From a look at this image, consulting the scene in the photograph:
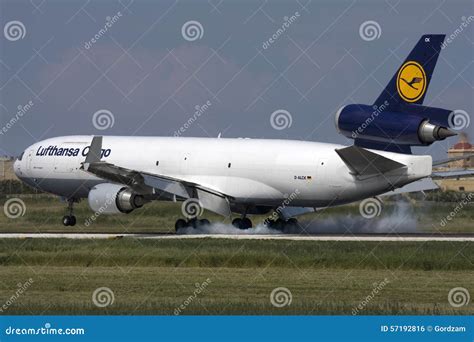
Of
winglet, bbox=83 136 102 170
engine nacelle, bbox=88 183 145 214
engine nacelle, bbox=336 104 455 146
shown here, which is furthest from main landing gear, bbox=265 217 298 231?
winglet, bbox=83 136 102 170

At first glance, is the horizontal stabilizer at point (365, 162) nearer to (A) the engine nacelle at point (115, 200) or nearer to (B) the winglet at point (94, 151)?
(A) the engine nacelle at point (115, 200)

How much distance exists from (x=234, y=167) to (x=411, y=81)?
868 centimetres

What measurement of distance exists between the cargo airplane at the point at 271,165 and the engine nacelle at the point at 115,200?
1.6 inches

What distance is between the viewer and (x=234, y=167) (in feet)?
162

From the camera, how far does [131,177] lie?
47.5 metres

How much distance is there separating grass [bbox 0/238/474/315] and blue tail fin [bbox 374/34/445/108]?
8.71 metres

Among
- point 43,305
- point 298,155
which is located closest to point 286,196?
point 298,155

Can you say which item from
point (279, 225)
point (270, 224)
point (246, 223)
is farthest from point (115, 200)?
point (279, 225)

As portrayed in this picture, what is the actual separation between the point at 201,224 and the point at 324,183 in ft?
19.5

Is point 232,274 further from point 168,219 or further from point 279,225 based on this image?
point 168,219

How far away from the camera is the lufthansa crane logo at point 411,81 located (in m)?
46.0

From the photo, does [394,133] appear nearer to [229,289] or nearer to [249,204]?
[249,204]

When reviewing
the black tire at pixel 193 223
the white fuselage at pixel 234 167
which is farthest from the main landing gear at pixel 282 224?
the black tire at pixel 193 223

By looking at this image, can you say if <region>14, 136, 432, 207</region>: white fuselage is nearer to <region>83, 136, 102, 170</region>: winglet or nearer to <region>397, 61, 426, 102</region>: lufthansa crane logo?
<region>397, 61, 426, 102</region>: lufthansa crane logo
